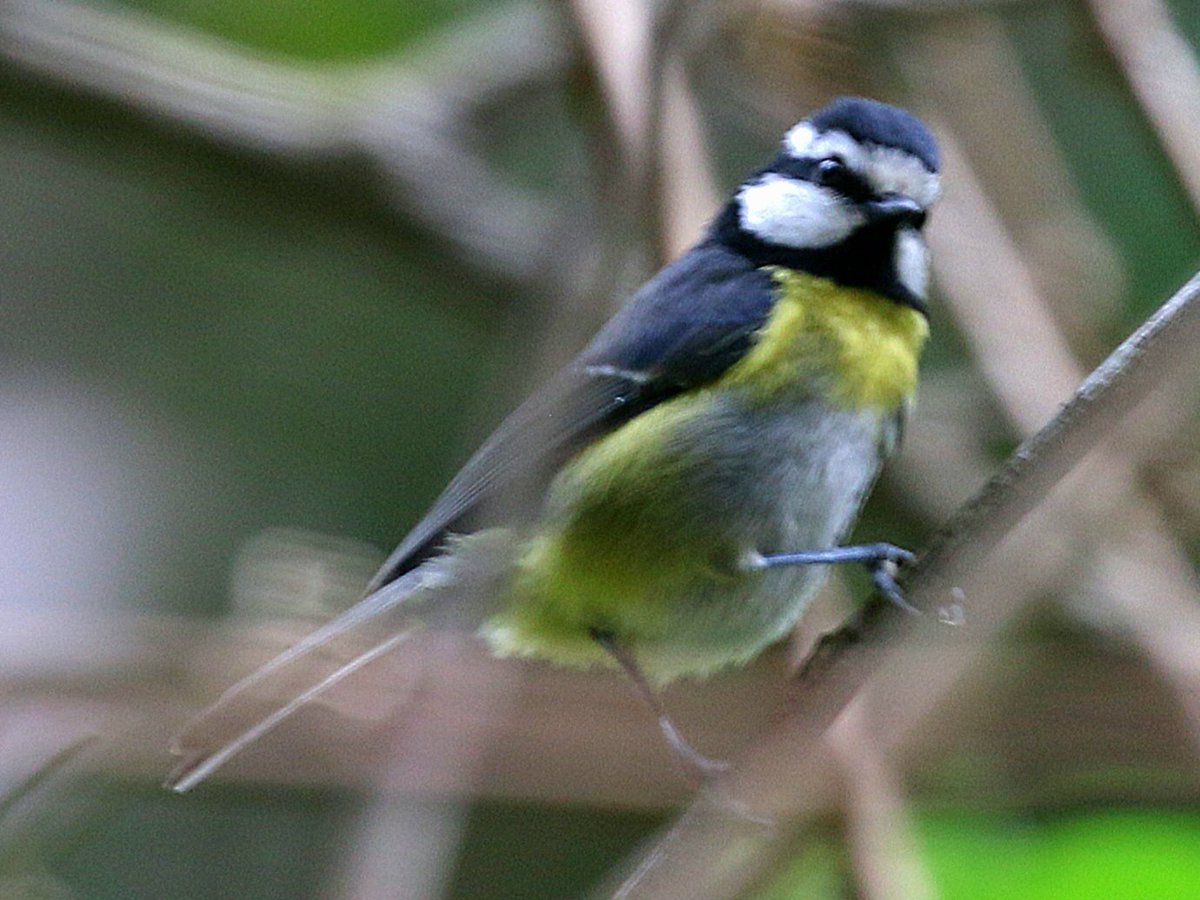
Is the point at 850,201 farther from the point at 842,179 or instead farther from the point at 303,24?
the point at 303,24

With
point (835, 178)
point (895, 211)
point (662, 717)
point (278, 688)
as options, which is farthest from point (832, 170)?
point (278, 688)

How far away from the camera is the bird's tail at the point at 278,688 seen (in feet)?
4.67

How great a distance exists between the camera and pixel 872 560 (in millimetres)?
1782

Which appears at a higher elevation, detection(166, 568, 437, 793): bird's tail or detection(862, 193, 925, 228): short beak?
detection(862, 193, 925, 228): short beak

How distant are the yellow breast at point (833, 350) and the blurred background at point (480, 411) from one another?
229mm

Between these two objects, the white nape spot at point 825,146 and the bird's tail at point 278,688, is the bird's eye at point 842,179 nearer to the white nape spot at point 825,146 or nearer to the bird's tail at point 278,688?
the white nape spot at point 825,146

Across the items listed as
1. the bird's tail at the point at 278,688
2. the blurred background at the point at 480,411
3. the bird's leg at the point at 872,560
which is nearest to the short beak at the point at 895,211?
the blurred background at the point at 480,411

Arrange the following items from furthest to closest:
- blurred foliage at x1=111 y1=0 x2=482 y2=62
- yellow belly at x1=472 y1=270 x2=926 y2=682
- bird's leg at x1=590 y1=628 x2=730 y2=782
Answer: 1. blurred foliage at x1=111 y1=0 x2=482 y2=62
2. yellow belly at x1=472 y1=270 x2=926 y2=682
3. bird's leg at x1=590 y1=628 x2=730 y2=782

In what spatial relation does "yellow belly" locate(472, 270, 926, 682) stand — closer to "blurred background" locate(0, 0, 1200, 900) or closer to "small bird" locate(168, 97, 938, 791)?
"small bird" locate(168, 97, 938, 791)

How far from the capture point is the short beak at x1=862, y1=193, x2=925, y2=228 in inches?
79.4

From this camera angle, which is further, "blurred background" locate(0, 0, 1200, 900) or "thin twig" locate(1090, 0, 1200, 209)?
"thin twig" locate(1090, 0, 1200, 209)

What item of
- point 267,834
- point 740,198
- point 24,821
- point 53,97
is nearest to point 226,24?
point 53,97

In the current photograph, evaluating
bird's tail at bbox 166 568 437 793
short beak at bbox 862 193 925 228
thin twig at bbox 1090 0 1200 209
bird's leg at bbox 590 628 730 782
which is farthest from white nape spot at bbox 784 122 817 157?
bird's tail at bbox 166 568 437 793

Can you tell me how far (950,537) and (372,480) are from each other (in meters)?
2.39
